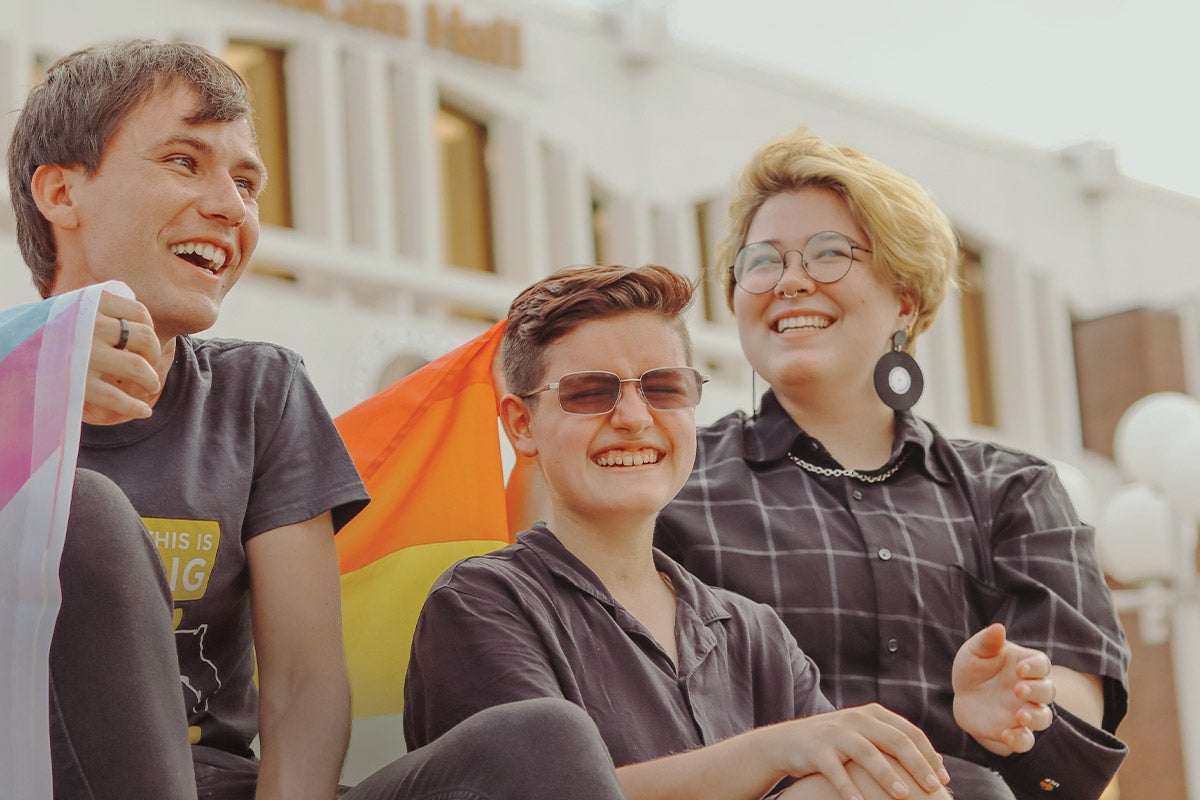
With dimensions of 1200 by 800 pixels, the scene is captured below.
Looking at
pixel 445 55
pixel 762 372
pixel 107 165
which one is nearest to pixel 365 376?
pixel 445 55

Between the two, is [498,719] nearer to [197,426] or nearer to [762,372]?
[197,426]

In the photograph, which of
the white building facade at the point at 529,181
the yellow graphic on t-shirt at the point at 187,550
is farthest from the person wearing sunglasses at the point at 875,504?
the white building facade at the point at 529,181

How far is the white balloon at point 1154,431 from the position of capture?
7242mm

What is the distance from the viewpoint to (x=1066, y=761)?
248 centimetres

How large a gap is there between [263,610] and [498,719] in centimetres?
54

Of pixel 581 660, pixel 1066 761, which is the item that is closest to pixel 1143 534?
pixel 1066 761

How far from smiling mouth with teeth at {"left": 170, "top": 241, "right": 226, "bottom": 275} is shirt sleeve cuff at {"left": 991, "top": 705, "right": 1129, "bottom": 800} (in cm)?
137

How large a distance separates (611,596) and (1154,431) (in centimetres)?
575

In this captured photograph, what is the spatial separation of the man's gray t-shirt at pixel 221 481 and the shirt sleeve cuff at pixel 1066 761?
1096 millimetres

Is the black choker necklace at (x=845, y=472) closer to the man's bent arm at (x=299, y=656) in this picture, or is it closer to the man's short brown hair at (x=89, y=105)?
the man's bent arm at (x=299, y=656)

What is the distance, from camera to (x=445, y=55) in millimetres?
11992

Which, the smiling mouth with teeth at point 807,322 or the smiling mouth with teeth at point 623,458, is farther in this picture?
the smiling mouth with teeth at point 807,322

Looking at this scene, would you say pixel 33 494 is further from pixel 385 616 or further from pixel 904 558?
pixel 904 558

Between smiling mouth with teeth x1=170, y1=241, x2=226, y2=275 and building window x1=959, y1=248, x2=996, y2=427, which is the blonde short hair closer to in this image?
smiling mouth with teeth x1=170, y1=241, x2=226, y2=275
